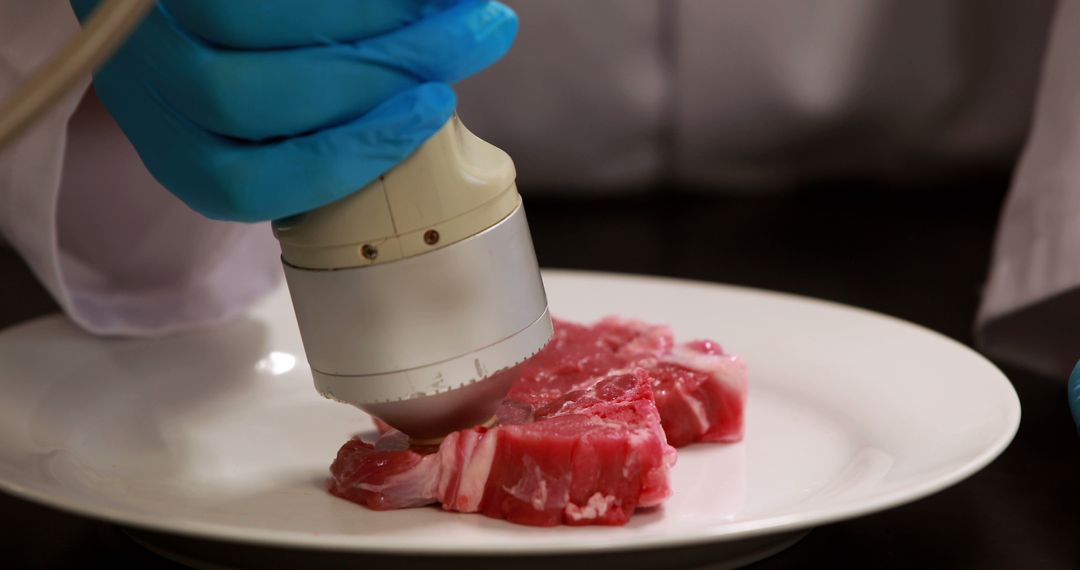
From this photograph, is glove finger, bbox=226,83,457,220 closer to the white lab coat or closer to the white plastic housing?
the white plastic housing

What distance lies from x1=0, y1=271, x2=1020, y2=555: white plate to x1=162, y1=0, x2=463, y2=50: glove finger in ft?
1.14

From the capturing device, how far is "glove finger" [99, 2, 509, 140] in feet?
3.03

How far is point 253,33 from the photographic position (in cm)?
91

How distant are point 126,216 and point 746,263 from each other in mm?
975

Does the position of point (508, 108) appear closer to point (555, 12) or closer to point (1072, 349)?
point (555, 12)

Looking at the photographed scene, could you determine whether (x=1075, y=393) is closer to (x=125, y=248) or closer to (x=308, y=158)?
(x=308, y=158)

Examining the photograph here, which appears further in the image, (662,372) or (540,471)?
(662,372)

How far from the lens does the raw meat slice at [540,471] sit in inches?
38.5

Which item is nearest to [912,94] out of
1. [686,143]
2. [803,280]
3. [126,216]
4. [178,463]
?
[686,143]

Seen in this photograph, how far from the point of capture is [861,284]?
75.4 inches

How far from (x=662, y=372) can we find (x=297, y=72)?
0.47 meters

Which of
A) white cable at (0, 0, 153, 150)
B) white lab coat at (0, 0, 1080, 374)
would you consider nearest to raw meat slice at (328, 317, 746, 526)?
white cable at (0, 0, 153, 150)

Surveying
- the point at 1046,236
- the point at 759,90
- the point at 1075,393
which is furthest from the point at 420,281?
the point at 759,90

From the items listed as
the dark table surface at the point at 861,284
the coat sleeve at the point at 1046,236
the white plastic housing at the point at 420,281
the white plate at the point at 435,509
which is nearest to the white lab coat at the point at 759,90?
the dark table surface at the point at 861,284
